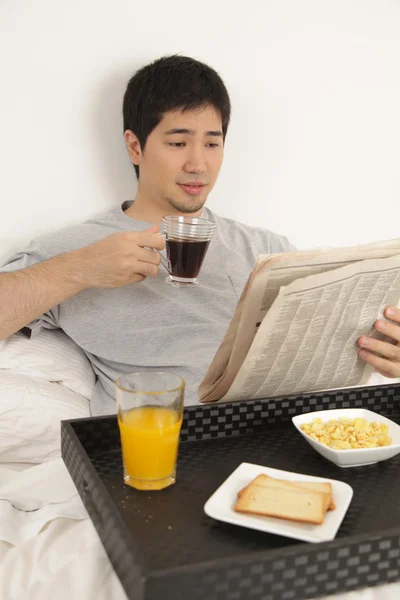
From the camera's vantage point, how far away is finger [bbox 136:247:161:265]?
153cm

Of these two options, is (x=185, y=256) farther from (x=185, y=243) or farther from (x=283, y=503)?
(x=283, y=503)

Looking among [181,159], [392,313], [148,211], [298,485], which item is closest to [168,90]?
[181,159]

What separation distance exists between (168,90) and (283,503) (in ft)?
4.65

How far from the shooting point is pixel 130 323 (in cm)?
183

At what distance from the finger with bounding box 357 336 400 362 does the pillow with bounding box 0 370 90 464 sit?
0.77m

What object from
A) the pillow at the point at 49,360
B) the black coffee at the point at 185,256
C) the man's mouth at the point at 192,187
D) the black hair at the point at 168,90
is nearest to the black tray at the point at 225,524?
the black coffee at the point at 185,256

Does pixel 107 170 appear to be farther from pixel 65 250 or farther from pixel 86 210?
pixel 65 250

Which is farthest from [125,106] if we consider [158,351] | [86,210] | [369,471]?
[369,471]

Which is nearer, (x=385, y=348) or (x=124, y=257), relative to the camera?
(x=385, y=348)

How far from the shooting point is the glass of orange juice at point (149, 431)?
3.18 ft

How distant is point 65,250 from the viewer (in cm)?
185

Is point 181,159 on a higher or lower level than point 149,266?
higher

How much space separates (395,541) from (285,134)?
173 cm

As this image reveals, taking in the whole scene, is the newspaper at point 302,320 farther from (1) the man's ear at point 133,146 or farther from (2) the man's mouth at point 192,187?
(1) the man's ear at point 133,146
